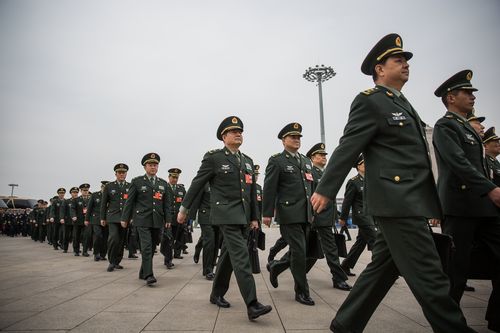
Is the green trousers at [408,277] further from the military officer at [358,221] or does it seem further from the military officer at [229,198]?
the military officer at [358,221]

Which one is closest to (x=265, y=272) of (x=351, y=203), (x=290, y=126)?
(x=351, y=203)

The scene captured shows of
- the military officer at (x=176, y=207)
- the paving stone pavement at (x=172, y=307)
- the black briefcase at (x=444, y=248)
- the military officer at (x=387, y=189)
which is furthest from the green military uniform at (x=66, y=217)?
the black briefcase at (x=444, y=248)

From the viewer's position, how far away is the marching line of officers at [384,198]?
91.3 inches

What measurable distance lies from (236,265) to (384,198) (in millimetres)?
2069

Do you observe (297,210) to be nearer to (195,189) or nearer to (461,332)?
(195,189)

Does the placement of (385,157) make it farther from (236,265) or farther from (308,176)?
(308,176)

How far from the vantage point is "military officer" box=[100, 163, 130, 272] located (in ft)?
26.1

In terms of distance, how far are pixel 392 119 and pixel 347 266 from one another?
15.7 ft

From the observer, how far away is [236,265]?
3.87 m

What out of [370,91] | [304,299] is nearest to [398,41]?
[370,91]

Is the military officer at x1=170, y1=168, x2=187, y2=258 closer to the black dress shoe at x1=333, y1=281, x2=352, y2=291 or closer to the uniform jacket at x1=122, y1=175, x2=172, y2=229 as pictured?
the uniform jacket at x1=122, y1=175, x2=172, y2=229

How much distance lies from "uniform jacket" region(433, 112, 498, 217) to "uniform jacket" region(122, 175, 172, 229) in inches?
201

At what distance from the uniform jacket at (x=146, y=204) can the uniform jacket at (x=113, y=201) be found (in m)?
1.62

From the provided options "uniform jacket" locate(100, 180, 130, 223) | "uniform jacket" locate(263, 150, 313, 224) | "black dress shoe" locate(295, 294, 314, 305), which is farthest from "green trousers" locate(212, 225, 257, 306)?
"uniform jacket" locate(100, 180, 130, 223)
